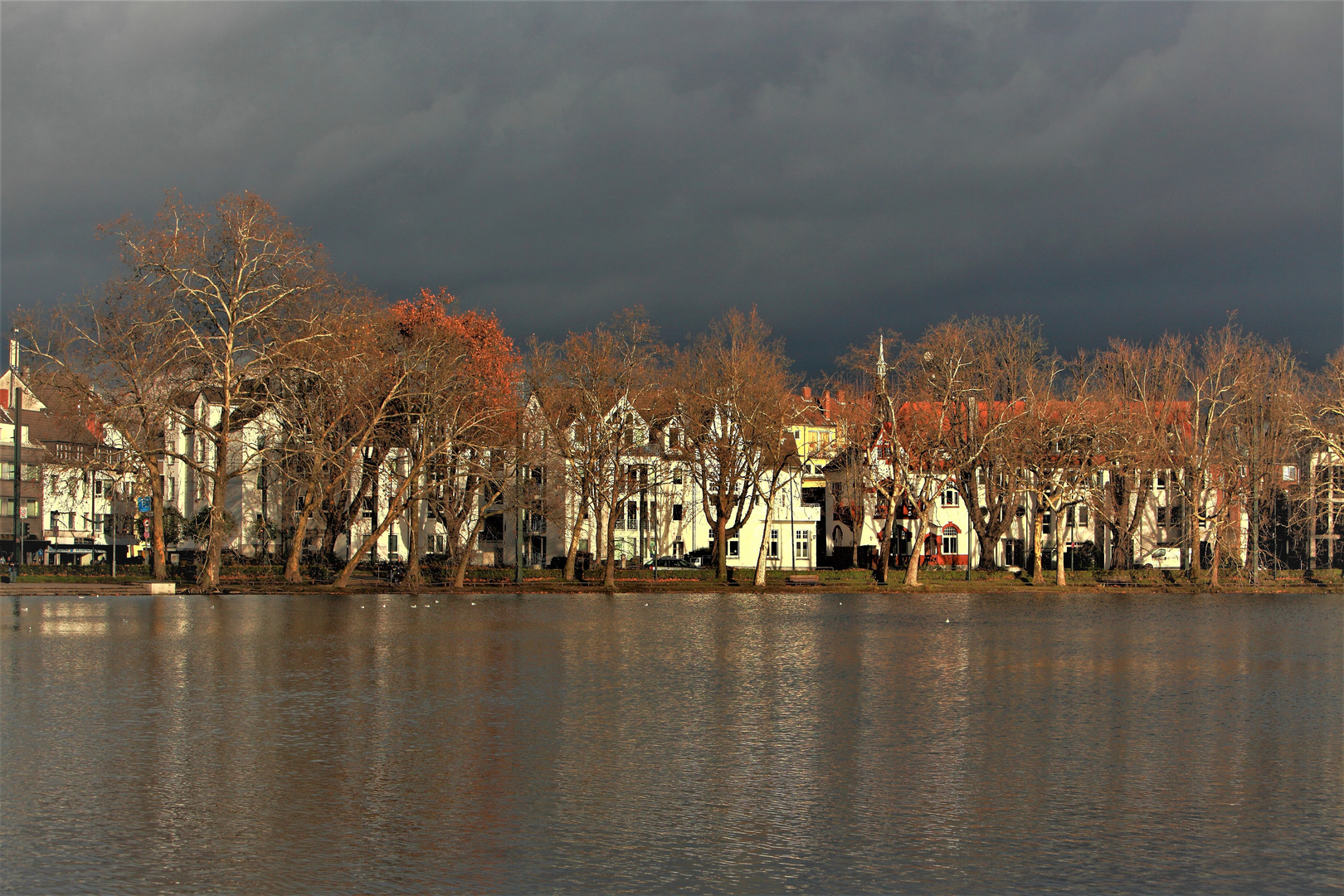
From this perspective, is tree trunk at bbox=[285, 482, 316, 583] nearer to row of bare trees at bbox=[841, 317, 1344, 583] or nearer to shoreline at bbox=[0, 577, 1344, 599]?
shoreline at bbox=[0, 577, 1344, 599]

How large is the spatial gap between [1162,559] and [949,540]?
1733cm

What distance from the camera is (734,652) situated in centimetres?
2884

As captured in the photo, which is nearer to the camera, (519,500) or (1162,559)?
(519,500)

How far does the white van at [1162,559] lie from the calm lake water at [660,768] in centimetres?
6273

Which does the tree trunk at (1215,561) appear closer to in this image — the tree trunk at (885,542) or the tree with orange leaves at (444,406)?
the tree trunk at (885,542)

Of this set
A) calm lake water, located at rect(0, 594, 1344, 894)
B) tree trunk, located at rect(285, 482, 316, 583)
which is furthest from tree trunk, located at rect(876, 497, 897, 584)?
calm lake water, located at rect(0, 594, 1344, 894)

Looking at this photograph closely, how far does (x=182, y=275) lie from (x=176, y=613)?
1917 centimetres

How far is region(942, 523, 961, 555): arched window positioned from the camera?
3775 inches

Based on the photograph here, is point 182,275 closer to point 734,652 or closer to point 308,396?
point 308,396

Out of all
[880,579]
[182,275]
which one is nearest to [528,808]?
[182,275]

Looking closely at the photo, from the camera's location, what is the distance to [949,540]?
96.9m

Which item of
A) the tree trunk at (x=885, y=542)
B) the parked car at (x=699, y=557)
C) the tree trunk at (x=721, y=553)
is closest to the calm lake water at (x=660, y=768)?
the tree trunk at (x=885, y=542)

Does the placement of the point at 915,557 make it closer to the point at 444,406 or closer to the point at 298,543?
the point at 444,406

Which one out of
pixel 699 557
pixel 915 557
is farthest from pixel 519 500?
pixel 699 557
